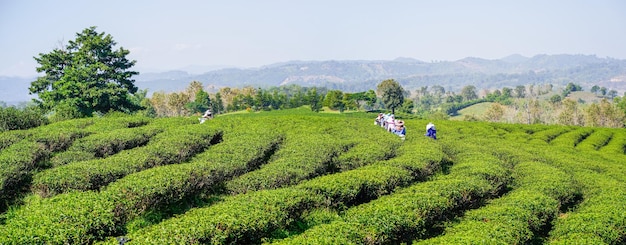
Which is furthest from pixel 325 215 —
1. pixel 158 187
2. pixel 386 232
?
pixel 158 187

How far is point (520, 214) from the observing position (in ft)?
37.8

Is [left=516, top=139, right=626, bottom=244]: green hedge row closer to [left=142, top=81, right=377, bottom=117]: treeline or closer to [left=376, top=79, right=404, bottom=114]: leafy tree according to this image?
[left=376, top=79, right=404, bottom=114]: leafy tree

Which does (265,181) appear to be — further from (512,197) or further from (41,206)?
(512,197)

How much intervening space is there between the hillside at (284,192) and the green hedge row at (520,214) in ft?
0.19

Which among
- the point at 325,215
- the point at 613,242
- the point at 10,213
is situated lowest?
the point at 613,242

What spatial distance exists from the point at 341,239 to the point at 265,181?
5169 millimetres

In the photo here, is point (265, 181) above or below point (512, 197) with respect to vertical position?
above

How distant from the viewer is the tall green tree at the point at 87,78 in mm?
34219

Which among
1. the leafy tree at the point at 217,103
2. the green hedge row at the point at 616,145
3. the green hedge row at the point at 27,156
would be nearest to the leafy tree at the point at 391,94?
the leafy tree at the point at 217,103

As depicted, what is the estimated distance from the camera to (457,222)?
12195mm

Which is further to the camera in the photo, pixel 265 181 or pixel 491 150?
pixel 491 150

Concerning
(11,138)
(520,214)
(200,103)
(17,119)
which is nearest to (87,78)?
(17,119)

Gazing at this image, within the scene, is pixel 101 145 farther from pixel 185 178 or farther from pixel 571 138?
pixel 571 138

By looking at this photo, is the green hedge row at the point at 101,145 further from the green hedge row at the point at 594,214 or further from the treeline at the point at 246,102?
the treeline at the point at 246,102
